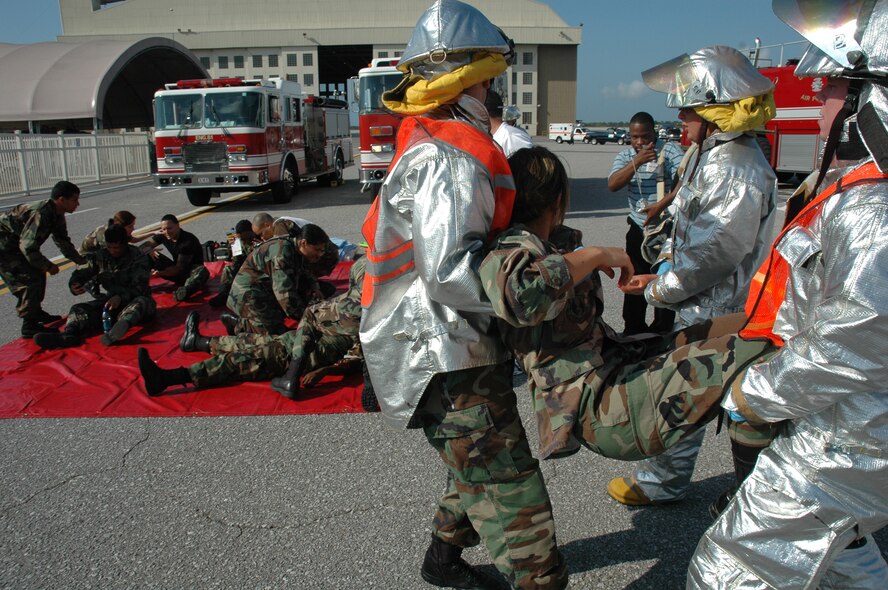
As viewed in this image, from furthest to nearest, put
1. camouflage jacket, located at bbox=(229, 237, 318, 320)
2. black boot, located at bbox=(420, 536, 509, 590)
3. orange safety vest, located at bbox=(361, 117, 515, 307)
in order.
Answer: camouflage jacket, located at bbox=(229, 237, 318, 320) < black boot, located at bbox=(420, 536, 509, 590) < orange safety vest, located at bbox=(361, 117, 515, 307)

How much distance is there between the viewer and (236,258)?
284 inches

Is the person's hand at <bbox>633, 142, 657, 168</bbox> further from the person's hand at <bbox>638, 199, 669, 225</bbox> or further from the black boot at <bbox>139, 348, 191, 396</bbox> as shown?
the black boot at <bbox>139, 348, 191, 396</bbox>

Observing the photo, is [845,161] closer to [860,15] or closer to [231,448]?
[860,15]

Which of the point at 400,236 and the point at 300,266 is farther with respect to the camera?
the point at 300,266

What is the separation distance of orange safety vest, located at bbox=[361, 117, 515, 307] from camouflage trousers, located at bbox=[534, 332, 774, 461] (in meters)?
0.54

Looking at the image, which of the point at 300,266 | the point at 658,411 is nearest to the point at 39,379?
the point at 300,266

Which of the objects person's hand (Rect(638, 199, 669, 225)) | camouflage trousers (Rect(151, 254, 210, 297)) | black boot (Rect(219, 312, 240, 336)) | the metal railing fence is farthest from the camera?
the metal railing fence

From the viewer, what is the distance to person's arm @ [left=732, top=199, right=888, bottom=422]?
1538 millimetres

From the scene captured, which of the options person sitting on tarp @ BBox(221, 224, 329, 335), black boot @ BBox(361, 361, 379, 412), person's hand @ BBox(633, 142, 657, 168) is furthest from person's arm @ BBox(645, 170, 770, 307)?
person sitting on tarp @ BBox(221, 224, 329, 335)

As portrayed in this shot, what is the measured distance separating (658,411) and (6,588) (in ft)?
8.86

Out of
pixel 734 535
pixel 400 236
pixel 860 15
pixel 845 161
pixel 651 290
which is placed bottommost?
pixel 734 535

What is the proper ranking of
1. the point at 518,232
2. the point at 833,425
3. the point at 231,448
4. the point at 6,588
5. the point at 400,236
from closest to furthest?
1. the point at 833,425
2. the point at 518,232
3. the point at 400,236
4. the point at 6,588
5. the point at 231,448

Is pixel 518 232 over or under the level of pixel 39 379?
over

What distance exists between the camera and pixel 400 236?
2.05 m
